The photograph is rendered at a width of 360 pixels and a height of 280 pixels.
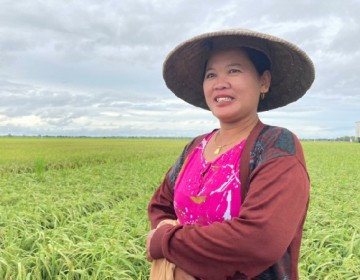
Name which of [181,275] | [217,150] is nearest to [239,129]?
[217,150]

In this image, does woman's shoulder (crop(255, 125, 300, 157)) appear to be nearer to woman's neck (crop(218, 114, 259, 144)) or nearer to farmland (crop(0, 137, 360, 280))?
woman's neck (crop(218, 114, 259, 144))

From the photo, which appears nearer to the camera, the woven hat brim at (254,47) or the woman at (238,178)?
the woman at (238,178)

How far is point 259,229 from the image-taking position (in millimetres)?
1208

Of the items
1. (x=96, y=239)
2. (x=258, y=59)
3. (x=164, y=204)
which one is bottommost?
(x=96, y=239)

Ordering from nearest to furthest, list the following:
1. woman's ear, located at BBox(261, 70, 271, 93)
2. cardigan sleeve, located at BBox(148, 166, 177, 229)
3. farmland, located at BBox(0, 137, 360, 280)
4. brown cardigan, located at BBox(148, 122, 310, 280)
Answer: brown cardigan, located at BBox(148, 122, 310, 280)
woman's ear, located at BBox(261, 70, 271, 93)
cardigan sleeve, located at BBox(148, 166, 177, 229)
farmland, located at BBox(0, 137, 360, 280)

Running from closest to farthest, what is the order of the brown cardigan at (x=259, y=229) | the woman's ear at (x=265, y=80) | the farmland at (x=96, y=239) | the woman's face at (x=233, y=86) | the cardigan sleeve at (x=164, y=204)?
the brown cardigan at (x=259, y=229)
the woman's face at (x=233, y=86)
the woman's ear at (x=265, y=80)
the cardigan sleeve at (x=164, y=204)
the farmland at (x=96, y=239)

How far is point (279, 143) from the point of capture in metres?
1.34

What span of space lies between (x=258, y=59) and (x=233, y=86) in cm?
19

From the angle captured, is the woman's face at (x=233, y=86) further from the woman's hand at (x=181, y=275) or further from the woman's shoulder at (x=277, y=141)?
the woman's hand at (x=181, y=275)

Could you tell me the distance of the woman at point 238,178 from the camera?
1.23 meters

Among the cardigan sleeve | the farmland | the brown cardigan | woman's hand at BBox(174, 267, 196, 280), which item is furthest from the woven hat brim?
the farmland

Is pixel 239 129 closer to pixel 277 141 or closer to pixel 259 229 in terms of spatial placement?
pixel 277 141

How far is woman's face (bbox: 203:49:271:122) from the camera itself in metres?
1.51

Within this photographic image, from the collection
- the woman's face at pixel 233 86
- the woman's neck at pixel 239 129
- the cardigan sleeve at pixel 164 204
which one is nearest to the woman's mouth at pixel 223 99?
the woman's face at pixel 233 86
